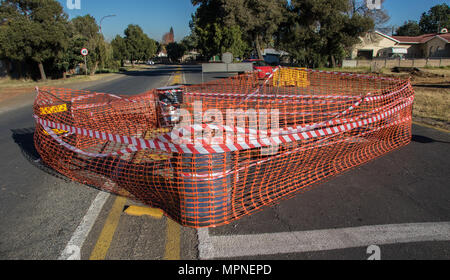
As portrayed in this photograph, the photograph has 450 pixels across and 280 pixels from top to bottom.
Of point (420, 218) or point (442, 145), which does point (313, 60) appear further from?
point (420, 218)

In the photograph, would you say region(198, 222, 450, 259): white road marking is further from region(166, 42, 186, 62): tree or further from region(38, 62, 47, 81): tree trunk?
region(166, 42, 186, 62): tree

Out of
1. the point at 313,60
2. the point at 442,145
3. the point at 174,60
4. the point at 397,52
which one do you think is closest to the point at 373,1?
the point at 313,60

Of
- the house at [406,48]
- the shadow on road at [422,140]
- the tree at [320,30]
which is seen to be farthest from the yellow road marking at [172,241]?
the house at [406,48]

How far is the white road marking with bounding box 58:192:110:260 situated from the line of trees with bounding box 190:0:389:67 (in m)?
24.6

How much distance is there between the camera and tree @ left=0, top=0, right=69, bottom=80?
73.7 feet

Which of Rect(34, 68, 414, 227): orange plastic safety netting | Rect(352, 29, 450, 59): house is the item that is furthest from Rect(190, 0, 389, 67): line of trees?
Rect(352, 29, 450, 59): house

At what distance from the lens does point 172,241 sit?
9.91 ft

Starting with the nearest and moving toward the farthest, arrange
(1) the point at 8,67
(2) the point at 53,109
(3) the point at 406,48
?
(2) the point at 53,109
(1) the point at 8,67
(3) the point at 406,48

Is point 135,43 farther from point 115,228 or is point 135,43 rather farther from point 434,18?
point 434,18

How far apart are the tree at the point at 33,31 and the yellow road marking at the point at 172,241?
2588cm

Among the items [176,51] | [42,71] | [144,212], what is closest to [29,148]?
[144,212]

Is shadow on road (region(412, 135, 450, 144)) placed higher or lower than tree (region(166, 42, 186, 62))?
lower

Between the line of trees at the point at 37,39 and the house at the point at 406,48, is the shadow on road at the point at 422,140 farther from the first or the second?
the house at the point at 406,48

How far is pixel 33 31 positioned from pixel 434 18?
11677 cm
